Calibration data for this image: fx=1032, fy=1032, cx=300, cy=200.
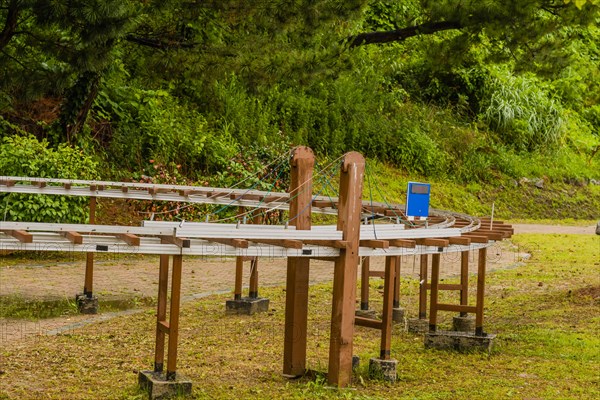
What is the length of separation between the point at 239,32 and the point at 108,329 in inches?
359

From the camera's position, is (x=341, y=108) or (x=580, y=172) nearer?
(x=341, y=108)

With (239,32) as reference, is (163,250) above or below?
below

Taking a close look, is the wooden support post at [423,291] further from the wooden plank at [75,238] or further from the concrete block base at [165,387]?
the wooden plank at [75,238]

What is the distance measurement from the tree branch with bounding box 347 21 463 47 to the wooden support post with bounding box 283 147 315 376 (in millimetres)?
11475

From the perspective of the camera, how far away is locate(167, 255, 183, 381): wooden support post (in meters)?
7.36

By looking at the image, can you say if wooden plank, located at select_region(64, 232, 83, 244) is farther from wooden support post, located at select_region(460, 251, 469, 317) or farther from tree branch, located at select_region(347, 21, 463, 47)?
tree branch, located at select_region(347, 21, 463, 47)

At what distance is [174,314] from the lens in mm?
7422

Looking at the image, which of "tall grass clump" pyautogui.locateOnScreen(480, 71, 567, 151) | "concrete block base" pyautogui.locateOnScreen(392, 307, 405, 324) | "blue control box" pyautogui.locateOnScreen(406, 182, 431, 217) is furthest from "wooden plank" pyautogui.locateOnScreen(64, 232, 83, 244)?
"tall grass clump" pyautogui.locateOnScreen(480, 71, 567, 151)

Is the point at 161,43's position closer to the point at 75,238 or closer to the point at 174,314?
the point at 174,314

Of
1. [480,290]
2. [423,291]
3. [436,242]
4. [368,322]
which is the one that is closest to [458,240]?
[436,242]

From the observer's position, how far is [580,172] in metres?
28.9

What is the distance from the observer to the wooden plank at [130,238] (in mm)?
6859

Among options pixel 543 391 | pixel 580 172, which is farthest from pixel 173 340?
pixel 580 172

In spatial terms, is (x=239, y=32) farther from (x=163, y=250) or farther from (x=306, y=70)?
(x=163, y=250)
